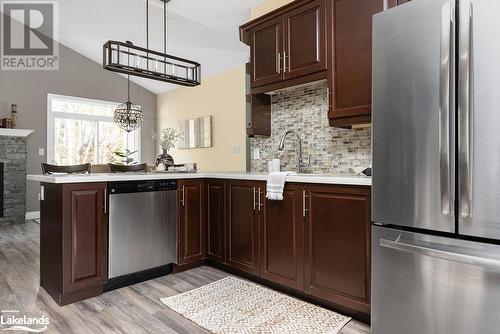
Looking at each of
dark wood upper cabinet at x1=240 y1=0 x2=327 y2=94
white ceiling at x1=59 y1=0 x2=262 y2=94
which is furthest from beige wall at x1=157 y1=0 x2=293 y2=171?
dark wood upper cabinet at x1=240 y1=0 x2=327 y2=94

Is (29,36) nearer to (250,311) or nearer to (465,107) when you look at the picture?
(250,311)

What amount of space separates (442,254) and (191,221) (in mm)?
2100

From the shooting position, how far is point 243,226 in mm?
2654

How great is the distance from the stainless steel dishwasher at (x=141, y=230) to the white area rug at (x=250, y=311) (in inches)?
17.5

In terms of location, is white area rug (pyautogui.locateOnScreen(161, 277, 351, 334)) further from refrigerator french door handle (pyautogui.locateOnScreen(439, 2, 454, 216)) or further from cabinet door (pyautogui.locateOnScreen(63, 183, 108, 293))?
refrigerator french door handle (pyautogui.locateOnScreen(439, 2, 454, 216))

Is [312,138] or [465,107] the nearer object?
[465,107]

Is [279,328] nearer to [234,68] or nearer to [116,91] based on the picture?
[234,68]

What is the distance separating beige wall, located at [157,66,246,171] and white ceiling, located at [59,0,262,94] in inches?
10.9

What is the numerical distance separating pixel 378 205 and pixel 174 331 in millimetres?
1389

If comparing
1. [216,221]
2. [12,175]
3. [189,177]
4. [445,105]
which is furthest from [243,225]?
[12,175]

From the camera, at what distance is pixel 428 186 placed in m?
1.39

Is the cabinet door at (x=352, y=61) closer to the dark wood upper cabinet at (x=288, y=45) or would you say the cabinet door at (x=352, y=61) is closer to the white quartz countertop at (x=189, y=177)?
the dark wood upper cabinet at (x=288, y=45)

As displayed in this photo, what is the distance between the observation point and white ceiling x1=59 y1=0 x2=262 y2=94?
409 centimetres

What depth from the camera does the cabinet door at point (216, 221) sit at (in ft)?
9.36
